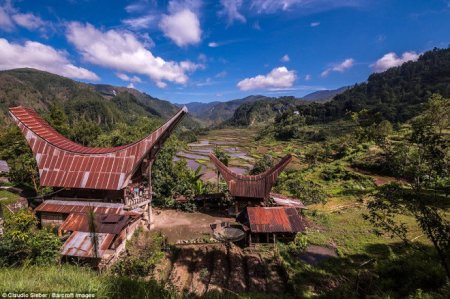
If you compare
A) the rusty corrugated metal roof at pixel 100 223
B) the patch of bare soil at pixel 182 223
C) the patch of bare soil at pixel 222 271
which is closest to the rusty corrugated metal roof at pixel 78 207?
the rusty corrugated metal roof at pixel 100 223

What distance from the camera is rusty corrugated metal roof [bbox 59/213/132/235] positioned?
12.5 m

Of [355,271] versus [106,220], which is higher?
[106,220]

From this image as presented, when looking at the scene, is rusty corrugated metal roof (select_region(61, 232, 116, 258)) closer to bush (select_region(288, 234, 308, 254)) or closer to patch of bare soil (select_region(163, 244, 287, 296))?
patch of bare soil (select_region(163, 244, 287, 296))

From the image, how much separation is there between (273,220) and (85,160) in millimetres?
11202

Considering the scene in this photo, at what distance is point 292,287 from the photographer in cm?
1092

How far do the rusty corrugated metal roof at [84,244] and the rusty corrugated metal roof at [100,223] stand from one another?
278 mm

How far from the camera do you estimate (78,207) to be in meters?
14.4

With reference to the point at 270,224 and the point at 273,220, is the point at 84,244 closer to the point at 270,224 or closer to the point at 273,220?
the point at 270,224

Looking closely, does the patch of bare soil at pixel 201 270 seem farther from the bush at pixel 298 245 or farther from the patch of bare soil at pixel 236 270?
the bush at pixel 298 245

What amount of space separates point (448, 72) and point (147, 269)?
402 ft

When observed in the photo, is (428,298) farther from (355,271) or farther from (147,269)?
(147,269)

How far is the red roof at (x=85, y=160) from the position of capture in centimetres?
1395

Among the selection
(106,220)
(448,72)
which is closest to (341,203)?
(106,220)

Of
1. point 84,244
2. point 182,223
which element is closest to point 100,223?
point 84,244
